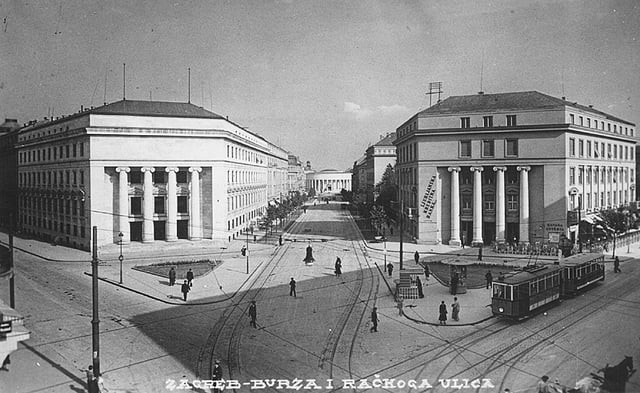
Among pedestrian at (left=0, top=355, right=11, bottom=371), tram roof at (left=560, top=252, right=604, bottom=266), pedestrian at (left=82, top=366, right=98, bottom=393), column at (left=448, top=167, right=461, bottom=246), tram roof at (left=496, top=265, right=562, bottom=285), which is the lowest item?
pedestrian at (left=82, top=366, right=98, bottom=393)

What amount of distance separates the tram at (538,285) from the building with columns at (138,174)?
36.5 meters

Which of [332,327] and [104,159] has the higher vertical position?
[104,159]

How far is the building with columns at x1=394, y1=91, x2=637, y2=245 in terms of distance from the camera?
45844 mm

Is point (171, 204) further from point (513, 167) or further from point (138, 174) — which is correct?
point (513, 167)

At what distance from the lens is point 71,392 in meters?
15.7

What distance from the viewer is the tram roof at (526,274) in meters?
23.4

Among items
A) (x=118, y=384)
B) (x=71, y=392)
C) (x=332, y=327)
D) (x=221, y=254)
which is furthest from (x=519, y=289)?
(x=221, y=254)

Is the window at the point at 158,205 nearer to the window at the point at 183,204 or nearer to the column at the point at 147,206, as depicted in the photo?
the column at the point at 147,206

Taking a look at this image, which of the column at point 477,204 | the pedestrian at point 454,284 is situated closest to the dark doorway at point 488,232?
the column at point 477,204

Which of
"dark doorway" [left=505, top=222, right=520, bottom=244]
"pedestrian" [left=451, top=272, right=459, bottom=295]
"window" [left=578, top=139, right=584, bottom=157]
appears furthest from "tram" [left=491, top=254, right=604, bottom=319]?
"window" [left=578, top=139, right=584, bottom=157]

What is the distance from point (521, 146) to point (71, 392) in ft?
143

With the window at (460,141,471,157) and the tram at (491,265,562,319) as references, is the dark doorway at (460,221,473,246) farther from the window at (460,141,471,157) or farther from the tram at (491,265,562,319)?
the tram at (491,265,562,319)

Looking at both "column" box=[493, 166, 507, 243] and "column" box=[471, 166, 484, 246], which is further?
"column" box=[471, 166, 484, 246]

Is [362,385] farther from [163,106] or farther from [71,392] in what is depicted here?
[163,106]
